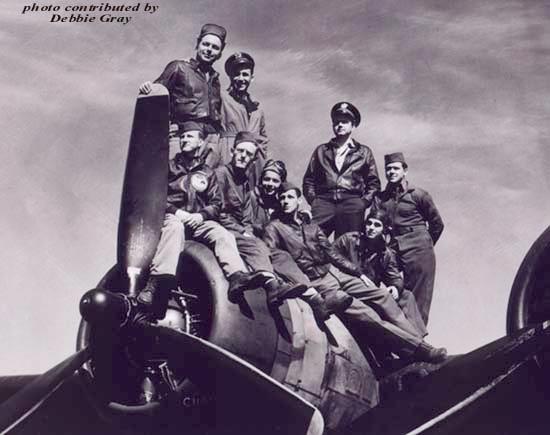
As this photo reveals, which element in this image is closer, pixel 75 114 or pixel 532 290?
pixel 532 290

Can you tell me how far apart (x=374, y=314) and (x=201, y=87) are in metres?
2.54

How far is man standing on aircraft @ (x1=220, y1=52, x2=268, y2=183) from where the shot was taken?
28.5 feet

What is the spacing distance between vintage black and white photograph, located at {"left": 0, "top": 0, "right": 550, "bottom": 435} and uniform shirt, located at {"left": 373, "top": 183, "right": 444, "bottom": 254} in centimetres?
2

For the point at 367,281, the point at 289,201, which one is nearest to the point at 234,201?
the point at 289,201

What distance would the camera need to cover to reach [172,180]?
7742mm

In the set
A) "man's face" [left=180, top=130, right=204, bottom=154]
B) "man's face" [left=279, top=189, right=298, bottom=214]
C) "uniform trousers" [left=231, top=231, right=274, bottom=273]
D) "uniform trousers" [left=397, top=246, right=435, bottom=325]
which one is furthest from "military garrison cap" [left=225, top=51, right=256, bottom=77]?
"uniform trousers" [left=397, top=246, right=435, bottom=325]

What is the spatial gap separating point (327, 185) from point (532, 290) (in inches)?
81.2

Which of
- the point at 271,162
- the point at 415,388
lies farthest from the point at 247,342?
the point at 271,162

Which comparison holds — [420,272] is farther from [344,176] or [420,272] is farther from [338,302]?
[338,302]

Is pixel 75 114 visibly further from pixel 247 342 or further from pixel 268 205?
pixel 247 342

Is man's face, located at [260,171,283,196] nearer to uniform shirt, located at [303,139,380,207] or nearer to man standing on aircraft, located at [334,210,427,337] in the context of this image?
uniform shirt, located at [303,139,380,207]

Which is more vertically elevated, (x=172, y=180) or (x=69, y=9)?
(x=69, y=9)

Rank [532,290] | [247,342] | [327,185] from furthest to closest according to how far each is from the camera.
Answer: [327,185]
[532,290]
[247,342]

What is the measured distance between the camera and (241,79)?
888 centimetres
